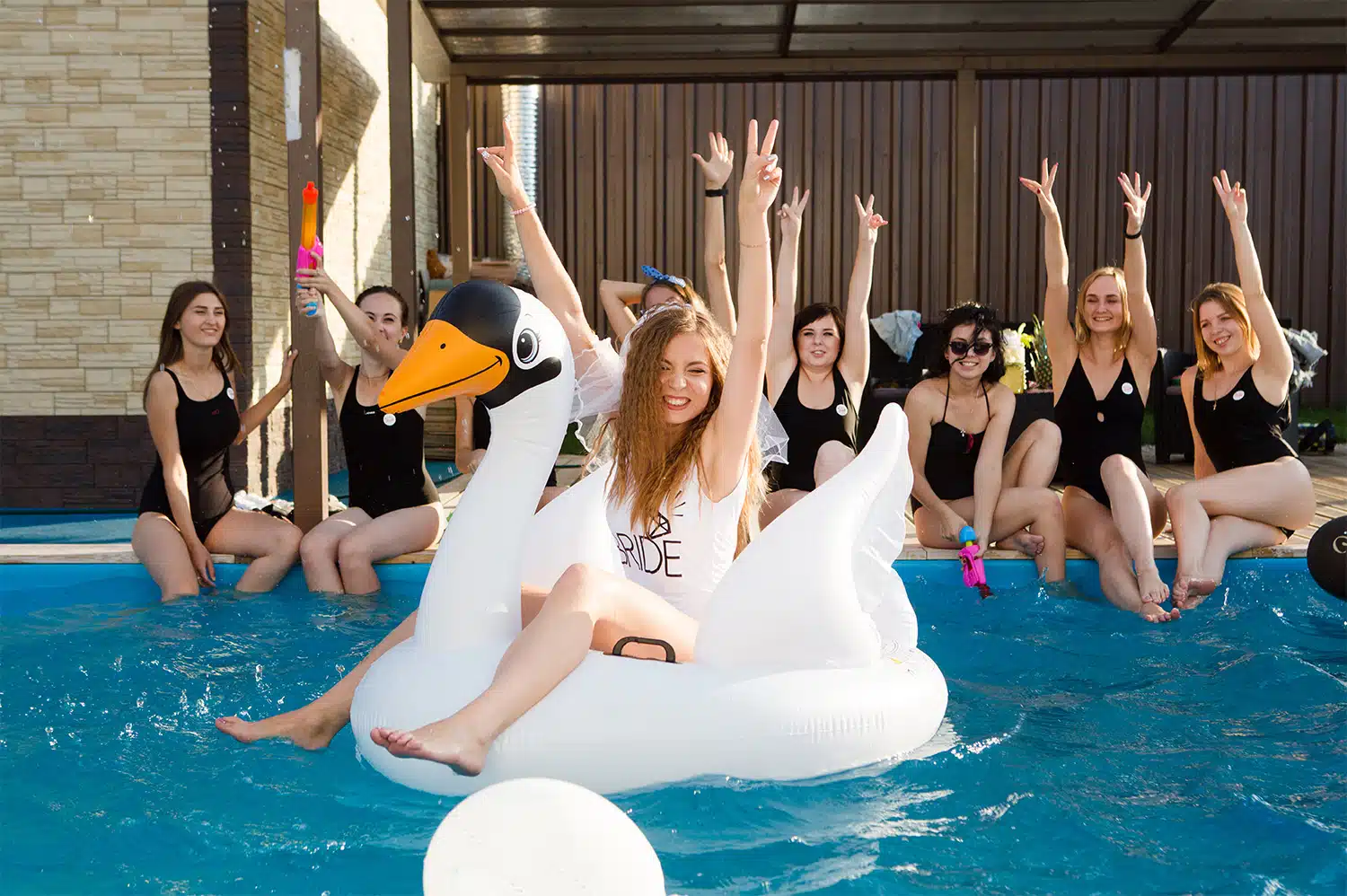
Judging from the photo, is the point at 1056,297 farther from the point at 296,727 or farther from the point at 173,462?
the point at 173,462

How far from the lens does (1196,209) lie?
38.5 feet

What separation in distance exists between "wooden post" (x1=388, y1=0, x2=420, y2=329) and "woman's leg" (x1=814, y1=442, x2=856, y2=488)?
1912mm

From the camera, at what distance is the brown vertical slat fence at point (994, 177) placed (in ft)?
38.1

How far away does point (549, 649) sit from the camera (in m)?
2.54

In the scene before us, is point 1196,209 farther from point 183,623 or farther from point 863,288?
point 183,623

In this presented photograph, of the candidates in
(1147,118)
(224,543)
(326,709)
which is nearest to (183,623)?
(224,543)

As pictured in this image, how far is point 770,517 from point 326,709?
2174mm

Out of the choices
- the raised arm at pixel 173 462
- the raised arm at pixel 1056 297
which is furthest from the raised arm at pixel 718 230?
the raised arm at pixel 173 462

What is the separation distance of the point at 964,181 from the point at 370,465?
13.4 ft

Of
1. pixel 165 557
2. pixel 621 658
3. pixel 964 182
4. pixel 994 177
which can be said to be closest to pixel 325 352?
pixel 165 557

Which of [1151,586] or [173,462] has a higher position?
[173,462]

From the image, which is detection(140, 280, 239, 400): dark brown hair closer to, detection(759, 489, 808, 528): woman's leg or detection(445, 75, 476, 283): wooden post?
detection(759, 489, 808, 528): woman's leg

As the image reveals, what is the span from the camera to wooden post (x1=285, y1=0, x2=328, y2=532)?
4992 millimetres

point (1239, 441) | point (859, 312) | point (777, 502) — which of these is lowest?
point (777, 502)
